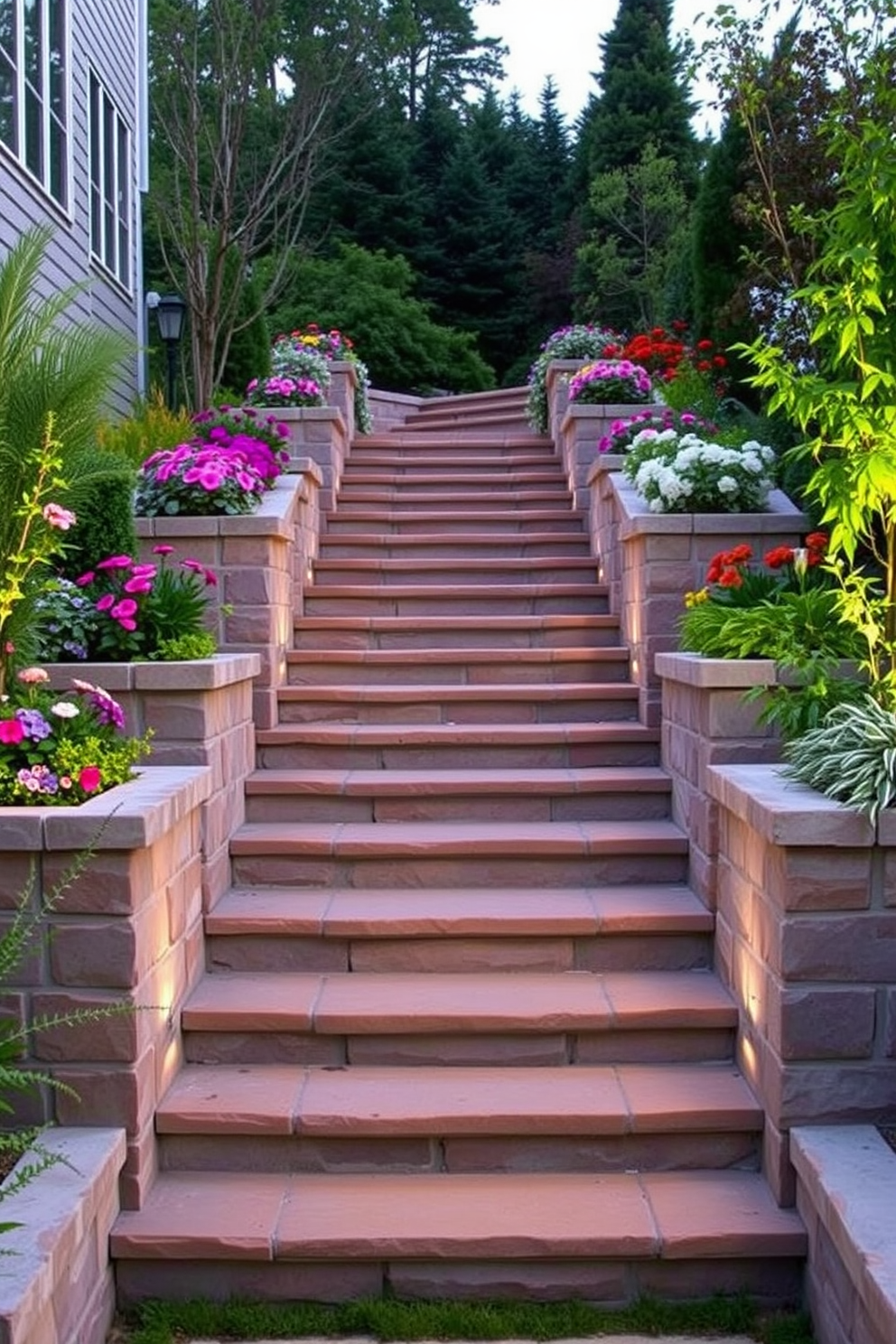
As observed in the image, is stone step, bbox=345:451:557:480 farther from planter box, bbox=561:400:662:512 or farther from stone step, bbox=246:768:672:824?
stone step, bbox=246:768:672:824

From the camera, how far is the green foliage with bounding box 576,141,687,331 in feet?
61.8

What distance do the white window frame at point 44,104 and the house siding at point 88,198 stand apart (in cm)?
10

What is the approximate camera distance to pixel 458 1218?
3.15m

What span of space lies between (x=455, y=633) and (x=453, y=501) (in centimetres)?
199

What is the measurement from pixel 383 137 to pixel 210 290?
582 inches

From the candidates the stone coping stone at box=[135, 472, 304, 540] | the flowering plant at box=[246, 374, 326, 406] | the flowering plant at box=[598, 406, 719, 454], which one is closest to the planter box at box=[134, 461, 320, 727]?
the stone coping stone at box=[135, 472, 304, 540]

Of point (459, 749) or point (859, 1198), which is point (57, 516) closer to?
point (459, 749)

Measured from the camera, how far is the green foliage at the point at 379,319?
60.7 feet

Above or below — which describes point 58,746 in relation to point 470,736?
above

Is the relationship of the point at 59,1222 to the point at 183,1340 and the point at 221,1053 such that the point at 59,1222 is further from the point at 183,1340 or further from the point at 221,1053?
the point at 221,1053

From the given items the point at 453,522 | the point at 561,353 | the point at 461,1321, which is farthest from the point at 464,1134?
the point at 561,353

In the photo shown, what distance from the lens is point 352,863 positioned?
453 cm

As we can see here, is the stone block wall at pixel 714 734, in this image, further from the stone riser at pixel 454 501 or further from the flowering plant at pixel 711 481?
the stone riser at pixel 454 501

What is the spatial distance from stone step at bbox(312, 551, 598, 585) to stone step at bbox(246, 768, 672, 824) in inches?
86.9
